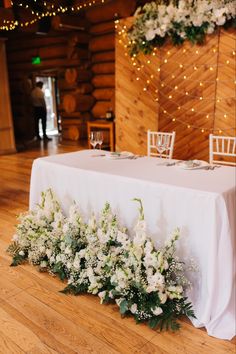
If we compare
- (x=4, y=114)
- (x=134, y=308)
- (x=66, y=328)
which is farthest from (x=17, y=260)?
(x=4, y=114)

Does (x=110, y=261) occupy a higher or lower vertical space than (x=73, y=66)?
lower

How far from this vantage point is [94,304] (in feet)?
7.05

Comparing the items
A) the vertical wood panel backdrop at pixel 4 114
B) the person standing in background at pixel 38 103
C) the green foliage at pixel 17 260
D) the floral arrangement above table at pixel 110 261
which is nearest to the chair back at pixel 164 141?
the floral arrangement above table at pixel 110 261

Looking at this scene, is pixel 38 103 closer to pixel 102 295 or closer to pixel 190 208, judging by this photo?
pixel 102 295

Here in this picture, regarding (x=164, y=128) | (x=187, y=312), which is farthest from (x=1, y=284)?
(x=164, y=128)

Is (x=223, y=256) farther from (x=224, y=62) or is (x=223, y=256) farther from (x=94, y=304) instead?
(x=224, y=62)

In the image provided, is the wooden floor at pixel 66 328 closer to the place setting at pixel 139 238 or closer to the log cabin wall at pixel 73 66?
the place setting at pixel 139 238

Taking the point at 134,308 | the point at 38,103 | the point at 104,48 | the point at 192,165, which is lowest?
the point at 134,308

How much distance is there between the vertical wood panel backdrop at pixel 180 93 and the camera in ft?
14.1

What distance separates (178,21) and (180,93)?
3.14 ft

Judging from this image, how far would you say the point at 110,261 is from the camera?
2105mm

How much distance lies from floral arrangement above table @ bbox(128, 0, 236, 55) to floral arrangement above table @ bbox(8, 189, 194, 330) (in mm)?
2946

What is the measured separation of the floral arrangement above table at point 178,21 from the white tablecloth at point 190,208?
8.20 ft

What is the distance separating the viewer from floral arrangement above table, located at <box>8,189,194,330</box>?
1.93 meters
